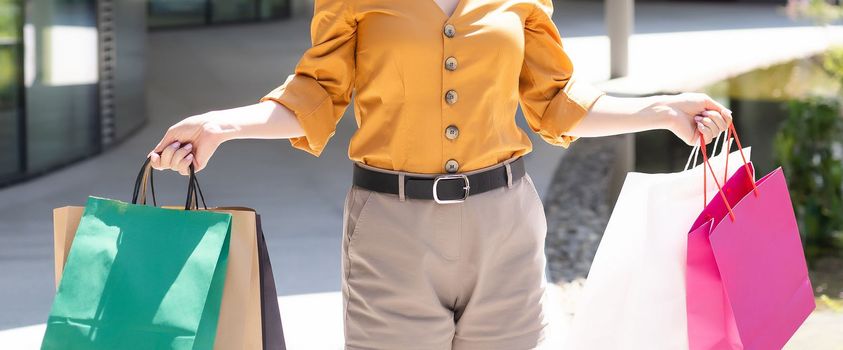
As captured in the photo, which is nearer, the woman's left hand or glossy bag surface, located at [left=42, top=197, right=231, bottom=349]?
glossy bag surface, located at [left=42, top=197, right=231, bottom=349]

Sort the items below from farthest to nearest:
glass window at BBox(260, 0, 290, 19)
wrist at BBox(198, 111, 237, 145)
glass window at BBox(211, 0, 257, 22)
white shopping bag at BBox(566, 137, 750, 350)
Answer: glass window at BBox(260, 0, 290, 19)
glass window at BBox(211, 0, 257, 22)
white shopping bag at BBox(566, 137, 750, 350)
wrist at BBox(198, 111, 237, 145)

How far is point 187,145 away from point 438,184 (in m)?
0.48

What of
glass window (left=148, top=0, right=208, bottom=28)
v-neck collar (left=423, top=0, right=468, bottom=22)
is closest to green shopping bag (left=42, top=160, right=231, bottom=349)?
v-neck collar (left=423, top=0, right=468, bottom=22)

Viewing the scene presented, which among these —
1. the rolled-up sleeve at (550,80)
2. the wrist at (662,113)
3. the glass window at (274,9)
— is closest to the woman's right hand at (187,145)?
the rolled-up sleeve at (550,80)

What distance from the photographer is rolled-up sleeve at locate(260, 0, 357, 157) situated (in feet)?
7.59

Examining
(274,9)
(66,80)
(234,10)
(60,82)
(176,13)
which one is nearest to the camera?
(60,82)

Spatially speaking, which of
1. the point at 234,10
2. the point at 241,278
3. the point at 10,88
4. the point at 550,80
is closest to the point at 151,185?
the point at 241,278

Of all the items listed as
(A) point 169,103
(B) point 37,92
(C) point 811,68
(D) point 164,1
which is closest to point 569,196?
(B) point 37,92

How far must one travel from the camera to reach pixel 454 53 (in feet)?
7.60

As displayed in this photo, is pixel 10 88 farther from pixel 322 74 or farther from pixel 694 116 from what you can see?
pixel 694 116

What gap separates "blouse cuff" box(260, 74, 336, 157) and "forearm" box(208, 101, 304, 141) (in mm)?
13

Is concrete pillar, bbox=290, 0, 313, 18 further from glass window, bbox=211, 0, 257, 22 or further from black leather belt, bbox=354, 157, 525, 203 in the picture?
black leather belt, bbox=354, 157, 525, 203

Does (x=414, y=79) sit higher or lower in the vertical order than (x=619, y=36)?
lower

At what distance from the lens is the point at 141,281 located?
2047 mm
